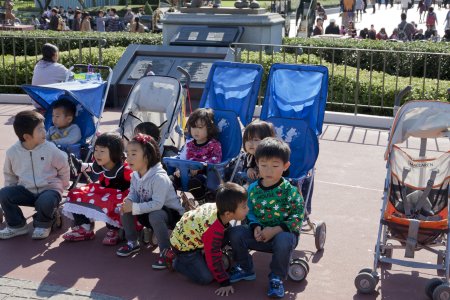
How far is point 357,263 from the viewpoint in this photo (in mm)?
5691

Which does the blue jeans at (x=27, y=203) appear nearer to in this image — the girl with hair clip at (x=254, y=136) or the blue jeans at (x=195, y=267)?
the blue jeans at (x=195, y=267)

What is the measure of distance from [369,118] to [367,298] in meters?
6.41

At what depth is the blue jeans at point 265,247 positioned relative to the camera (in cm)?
500

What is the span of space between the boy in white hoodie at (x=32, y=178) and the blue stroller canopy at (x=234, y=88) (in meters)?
1.66

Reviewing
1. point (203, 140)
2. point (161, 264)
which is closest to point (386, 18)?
point (203, 140)

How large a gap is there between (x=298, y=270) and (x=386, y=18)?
33.3m

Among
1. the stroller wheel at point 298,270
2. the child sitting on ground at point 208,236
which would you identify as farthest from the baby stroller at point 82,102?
the stroller wheel at point 298,270

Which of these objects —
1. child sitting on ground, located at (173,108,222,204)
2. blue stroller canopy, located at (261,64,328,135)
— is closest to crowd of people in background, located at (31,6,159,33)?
blue stroller canopy, located at (261,64,328,135)

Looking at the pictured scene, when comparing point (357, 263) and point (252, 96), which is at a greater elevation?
point (252, 96)

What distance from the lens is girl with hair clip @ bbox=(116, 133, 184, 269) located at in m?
5.57

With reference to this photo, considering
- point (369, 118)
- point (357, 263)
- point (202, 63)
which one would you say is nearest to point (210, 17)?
point (202, 63)

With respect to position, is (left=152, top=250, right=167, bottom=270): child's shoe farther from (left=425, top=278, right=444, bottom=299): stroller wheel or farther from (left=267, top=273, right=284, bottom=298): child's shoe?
(left=425, top=278, right=444, bottom=299): stroller wheel

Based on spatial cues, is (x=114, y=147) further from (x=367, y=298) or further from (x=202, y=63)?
(x=202, y=63)

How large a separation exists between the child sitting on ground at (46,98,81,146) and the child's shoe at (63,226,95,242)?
3.81 feet
